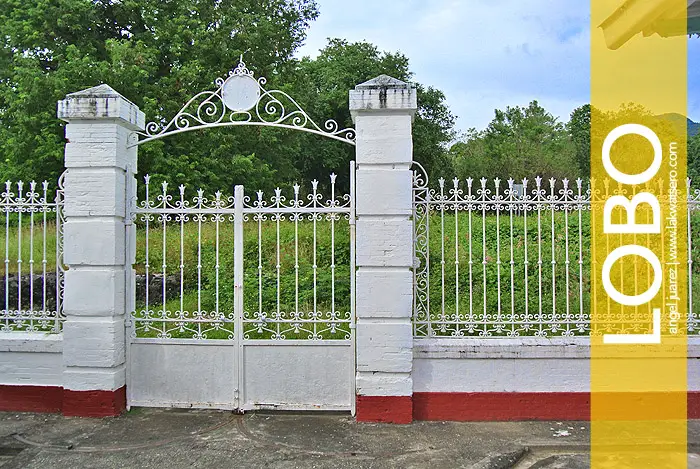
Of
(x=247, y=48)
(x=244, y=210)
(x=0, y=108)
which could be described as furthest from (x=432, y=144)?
(x=244, y=210)

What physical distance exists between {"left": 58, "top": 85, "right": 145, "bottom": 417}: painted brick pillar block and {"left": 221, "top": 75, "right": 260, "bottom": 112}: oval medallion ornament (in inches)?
38.0

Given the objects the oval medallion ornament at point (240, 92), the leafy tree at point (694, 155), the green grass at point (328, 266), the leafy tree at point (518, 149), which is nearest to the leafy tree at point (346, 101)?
the leafy tree at point (518, 149)

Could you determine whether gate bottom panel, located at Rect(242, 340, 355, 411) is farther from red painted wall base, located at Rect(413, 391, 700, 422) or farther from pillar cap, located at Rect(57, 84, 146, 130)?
pillar cap, located at Rect(57, 84, 146, 130)

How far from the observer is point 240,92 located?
5.23 m

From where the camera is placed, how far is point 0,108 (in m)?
18.2

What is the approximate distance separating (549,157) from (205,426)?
93.4 feet

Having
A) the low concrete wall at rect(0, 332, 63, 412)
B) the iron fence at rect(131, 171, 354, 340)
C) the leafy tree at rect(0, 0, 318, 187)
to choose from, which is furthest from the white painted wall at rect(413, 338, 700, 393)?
the leafy tree at rect(0, 0, 318, 187)

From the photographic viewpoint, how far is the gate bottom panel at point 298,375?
512cm

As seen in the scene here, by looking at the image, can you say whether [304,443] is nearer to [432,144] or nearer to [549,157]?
[432,144]

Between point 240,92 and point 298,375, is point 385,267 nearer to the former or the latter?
point 298,375

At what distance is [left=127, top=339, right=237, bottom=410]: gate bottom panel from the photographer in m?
5.21

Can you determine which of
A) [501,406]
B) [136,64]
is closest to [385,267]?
[501,406]

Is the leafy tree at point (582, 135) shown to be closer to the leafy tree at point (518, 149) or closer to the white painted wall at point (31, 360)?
the leafy tree at point (518, 149)

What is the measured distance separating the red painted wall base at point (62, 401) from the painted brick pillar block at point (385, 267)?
2.22 meters
